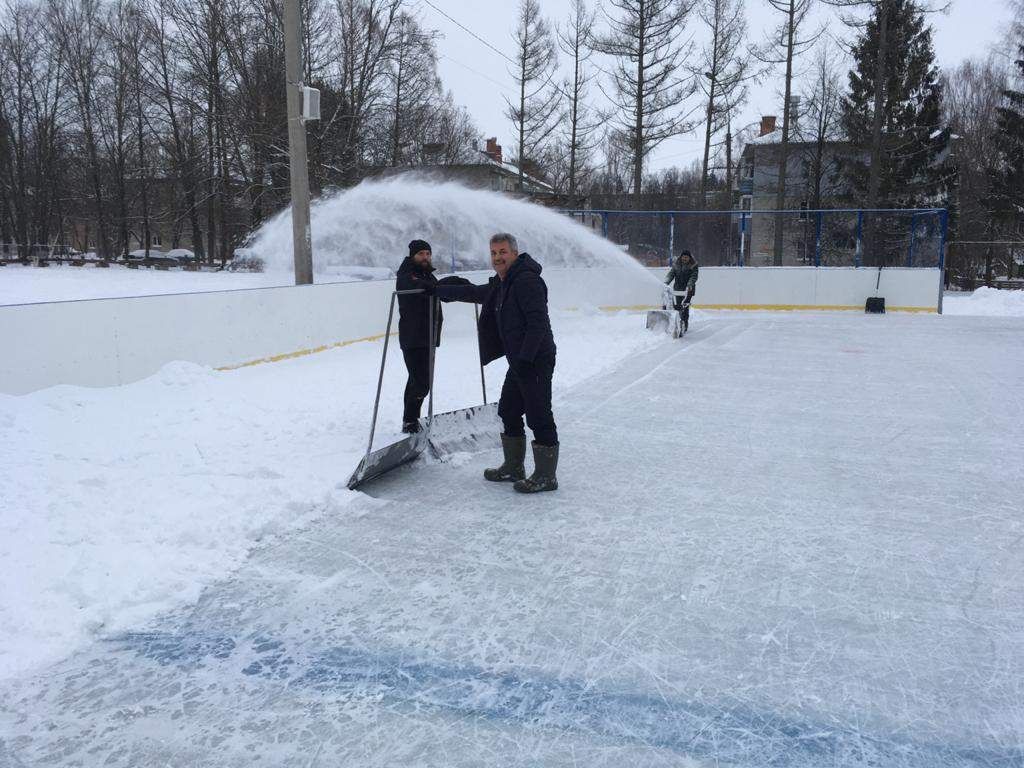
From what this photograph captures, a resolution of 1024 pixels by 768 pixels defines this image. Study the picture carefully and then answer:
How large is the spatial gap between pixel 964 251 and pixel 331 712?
116 ft

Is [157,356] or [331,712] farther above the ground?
[157,356]

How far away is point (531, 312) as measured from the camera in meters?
4.72

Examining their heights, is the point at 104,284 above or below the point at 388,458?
above

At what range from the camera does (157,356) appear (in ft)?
27.6

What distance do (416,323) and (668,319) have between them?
919cm

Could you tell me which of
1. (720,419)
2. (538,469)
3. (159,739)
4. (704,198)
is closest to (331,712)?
(159,739)

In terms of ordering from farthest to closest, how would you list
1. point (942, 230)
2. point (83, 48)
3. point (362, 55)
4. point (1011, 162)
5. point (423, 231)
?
point (83, 48) < point (1011, 162) < point (362, 55) < point (942, 230) < point (423, 231)

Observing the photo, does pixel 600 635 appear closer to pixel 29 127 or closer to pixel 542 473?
pixel 542 473

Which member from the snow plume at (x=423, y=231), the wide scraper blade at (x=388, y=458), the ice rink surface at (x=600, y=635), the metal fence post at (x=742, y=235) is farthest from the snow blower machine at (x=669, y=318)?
the wide scraper blade at (x=388, y=458)

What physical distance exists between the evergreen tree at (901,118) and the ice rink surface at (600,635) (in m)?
29.5

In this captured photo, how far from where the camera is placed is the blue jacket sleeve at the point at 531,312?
185 inches

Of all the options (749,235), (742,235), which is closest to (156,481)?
(742,235)

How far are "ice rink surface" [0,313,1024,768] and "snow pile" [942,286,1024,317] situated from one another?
17385mm

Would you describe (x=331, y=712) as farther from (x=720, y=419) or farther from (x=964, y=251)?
(x=964, y=251)
